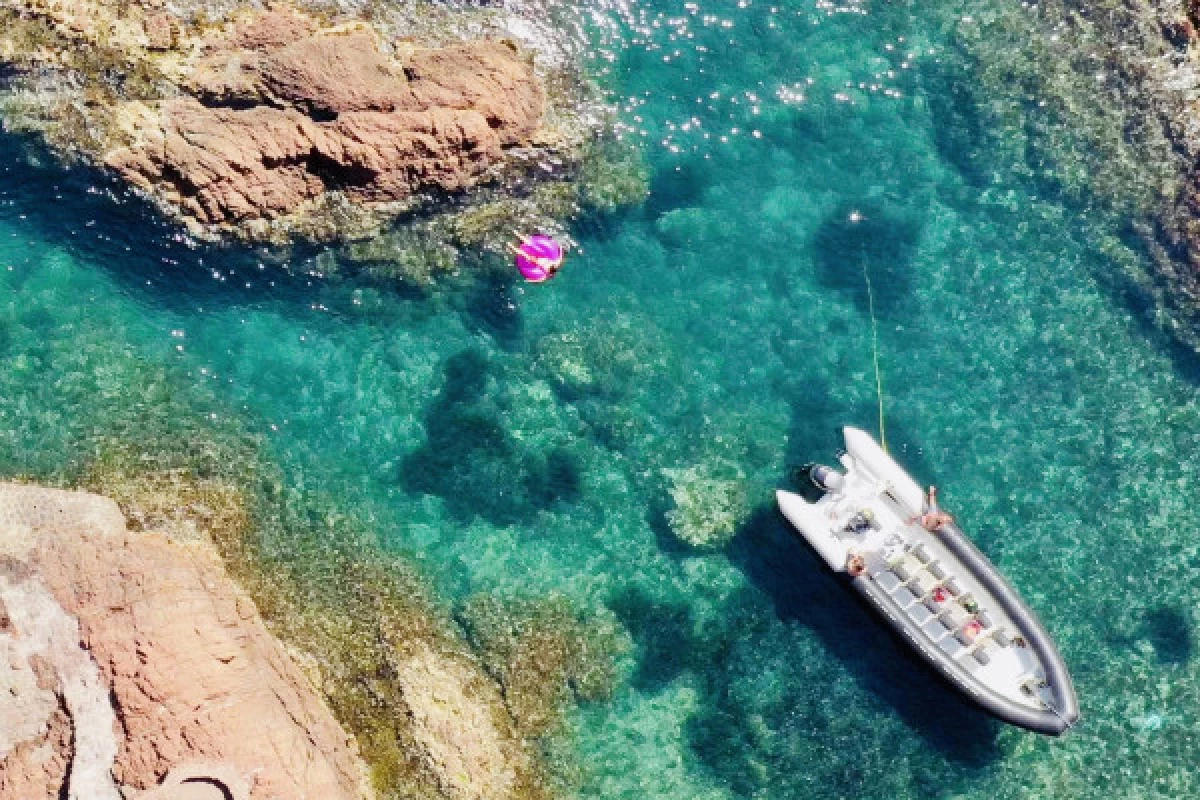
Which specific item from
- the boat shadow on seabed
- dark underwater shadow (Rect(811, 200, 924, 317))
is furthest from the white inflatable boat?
dark underwater shadow (Rect(811, 200, 924, 317))

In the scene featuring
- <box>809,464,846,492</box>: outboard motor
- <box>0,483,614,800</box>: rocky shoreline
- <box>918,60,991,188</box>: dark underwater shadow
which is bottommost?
<box>0,483,614,800</box>: rocky shoreline

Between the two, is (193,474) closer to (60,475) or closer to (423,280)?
(60,475)

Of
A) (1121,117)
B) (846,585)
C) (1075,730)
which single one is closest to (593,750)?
(846,585)

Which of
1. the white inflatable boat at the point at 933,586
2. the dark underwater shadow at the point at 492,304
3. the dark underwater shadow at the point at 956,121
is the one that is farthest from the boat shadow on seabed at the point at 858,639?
the dark underwater shadow at the point at 956,121

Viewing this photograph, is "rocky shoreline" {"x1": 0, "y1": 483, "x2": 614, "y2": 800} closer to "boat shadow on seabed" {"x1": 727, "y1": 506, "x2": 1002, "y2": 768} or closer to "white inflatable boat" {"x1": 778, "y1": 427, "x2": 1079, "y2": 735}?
"boat shadow on seabed" {"x1": 727, "y1": 506, "x2": 1002, "y2": 768}

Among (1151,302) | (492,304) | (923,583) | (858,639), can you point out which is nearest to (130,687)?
(492,304)

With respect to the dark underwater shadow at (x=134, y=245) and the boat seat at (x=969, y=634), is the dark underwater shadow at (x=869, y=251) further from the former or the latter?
the dark underwater shadow at (x=134, y=245)
